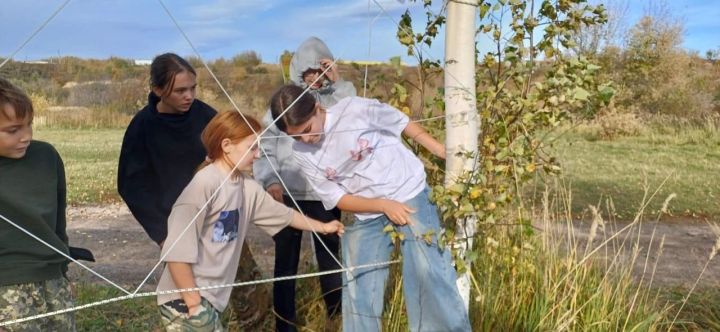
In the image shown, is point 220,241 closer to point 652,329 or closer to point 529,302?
point 529,302

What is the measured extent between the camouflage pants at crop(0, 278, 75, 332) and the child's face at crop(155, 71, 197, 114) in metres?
0.86

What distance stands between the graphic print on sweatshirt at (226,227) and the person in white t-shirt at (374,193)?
0.37 m

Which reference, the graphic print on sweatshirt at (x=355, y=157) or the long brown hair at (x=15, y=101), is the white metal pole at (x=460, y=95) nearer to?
the graphic print on sweatshirt at (x=355, y=157)

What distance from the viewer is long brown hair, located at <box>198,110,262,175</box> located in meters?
2.40

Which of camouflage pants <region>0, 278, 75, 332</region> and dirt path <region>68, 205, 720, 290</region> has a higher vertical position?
camouflage pants <region>0, 278, 75, 332</region>

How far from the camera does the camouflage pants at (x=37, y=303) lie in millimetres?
2326

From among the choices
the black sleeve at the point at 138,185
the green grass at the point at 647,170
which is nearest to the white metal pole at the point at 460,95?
the black sleeve at the point at 138,185

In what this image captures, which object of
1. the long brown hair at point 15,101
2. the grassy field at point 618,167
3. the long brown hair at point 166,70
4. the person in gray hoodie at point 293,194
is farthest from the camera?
the grassy field at point 618,167

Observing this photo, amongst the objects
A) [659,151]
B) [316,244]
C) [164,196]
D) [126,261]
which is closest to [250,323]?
[316,244]

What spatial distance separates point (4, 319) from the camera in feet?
7.60

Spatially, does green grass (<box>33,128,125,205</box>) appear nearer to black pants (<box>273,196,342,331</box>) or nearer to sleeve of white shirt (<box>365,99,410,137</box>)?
black pants (<box>273,196,342,331</box>)

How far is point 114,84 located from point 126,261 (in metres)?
4.13

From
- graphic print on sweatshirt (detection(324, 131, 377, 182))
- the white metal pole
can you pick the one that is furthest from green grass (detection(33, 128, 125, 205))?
the white metal pole

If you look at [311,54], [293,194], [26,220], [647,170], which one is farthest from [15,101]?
[647,170]
